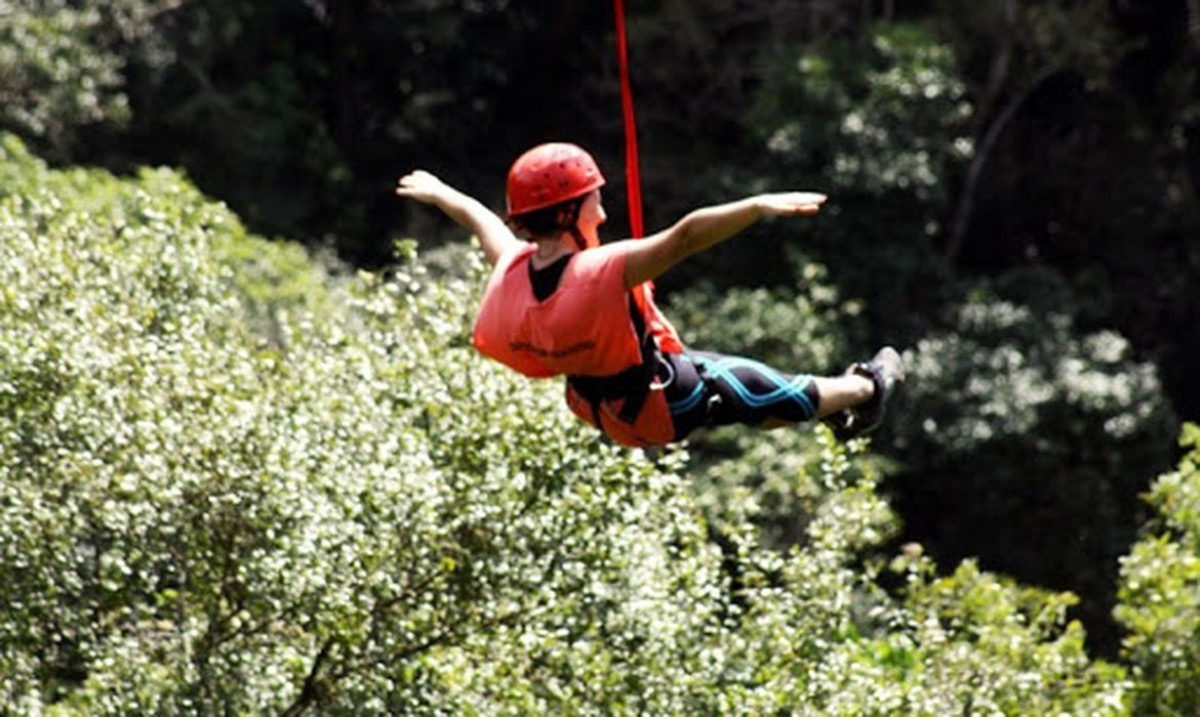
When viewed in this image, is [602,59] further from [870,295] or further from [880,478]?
[880,478]

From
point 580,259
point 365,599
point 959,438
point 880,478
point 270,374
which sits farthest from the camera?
point 959,438

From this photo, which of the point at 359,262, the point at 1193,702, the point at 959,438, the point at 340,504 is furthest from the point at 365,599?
the point at 359,262

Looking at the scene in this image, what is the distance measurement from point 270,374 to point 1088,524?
9580 mm

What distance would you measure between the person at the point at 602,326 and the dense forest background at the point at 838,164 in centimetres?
901

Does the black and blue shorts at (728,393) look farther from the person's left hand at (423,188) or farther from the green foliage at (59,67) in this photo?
the green foliage at (59,67)

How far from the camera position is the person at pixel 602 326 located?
582 centimetres

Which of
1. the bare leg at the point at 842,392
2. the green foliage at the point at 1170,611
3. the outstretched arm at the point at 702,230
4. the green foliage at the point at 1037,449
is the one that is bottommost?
the outstretched arm at the point at 702,230

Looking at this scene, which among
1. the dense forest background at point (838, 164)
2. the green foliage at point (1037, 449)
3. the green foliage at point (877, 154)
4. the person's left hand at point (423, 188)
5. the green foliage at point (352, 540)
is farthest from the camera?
the green foliage at point (877, 154)

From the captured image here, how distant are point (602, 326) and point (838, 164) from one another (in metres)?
12.8

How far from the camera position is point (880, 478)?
1638cm

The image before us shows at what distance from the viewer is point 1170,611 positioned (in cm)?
1093

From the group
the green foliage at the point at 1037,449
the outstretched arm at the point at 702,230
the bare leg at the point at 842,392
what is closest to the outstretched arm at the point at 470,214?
the outstretched arm at the point at 702,230

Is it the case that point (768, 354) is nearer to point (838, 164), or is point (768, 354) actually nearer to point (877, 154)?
point (838, 164)

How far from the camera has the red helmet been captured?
5.84 meters
